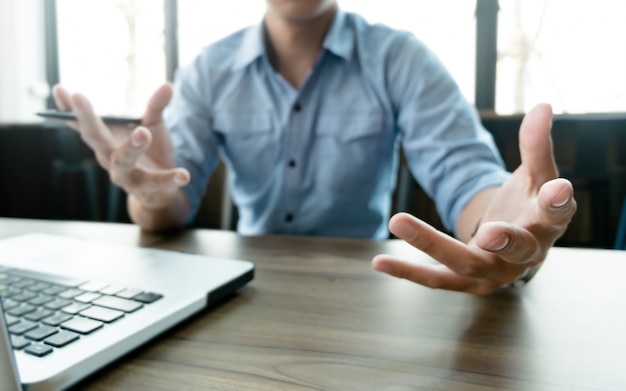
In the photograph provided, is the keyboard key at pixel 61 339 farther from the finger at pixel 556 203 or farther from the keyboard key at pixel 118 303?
the finger at pixel 556 203

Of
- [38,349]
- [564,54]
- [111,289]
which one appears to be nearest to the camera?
[38,349]

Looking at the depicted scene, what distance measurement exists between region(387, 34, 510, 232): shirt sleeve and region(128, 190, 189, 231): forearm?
0.42 m

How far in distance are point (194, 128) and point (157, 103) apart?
0.31 metres

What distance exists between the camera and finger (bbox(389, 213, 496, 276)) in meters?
0.34

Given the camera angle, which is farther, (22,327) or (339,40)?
(339,40)

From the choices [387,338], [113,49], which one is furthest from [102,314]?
[113,49]

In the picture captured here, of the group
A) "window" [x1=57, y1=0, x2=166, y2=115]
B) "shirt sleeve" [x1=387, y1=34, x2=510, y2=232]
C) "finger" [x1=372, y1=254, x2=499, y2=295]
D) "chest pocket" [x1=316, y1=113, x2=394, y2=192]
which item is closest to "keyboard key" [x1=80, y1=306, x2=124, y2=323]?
"finger" [x1=372, y1=254, x2=499, y2=295]

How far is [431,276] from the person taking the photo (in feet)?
1.27

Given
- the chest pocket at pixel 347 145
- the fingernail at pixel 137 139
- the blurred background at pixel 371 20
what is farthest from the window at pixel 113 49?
the fingernail at pixel 137 139

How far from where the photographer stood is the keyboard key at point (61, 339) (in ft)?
0.95

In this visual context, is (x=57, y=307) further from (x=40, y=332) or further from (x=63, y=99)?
(x=63, y=99)

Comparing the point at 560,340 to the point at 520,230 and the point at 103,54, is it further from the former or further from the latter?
the point at 103,54

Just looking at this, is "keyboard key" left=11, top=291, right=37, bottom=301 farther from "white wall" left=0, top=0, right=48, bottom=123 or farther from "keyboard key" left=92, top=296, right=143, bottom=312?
"white wall" left=0, top=0, right=48, bottom=123

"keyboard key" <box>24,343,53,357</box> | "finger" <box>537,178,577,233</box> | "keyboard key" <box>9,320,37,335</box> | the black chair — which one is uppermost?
"finger" <box>537,178,577,233</box>
